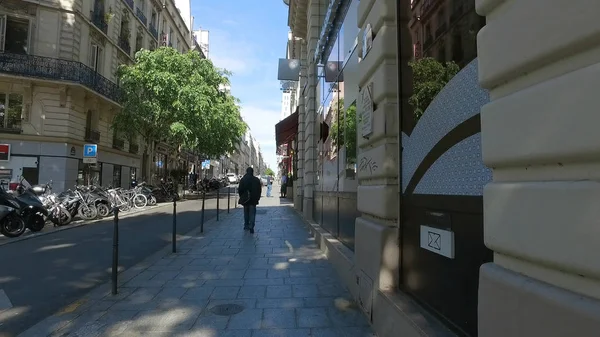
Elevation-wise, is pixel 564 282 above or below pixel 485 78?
below

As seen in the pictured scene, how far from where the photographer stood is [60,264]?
7391 millimetres

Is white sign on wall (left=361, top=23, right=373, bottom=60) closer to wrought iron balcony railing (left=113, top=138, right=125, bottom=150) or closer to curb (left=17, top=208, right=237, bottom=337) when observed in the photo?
curb (left=17, top=208, right=237, bottom=337)

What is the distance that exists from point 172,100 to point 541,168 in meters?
24.2

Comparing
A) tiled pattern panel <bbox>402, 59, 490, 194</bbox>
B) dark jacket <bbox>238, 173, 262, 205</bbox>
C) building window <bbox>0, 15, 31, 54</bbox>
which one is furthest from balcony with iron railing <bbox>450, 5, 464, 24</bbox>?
building window <bbox>0, 15, 31, 54</bbox>

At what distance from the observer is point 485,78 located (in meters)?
2.25

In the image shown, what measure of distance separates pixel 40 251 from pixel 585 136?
9616 mm

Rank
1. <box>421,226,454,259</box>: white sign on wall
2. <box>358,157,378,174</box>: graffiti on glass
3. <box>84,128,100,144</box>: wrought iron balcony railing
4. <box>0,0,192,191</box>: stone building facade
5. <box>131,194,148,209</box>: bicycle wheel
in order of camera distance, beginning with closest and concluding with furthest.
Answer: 1. <box>421,226,454,259</box>: white sign on wall
2. <box>358,157,378,174</box>: graffiti on glass
3. <box>131,194,148,209</box>: bicycle wheel
4. <box>0,0,192,191</box>: stone building facade
5. <box>84,128,100,144</box>: wrought iron balcony railing

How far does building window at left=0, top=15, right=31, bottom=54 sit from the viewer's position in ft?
77.0

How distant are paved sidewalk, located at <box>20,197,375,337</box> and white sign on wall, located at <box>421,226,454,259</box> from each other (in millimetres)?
1166

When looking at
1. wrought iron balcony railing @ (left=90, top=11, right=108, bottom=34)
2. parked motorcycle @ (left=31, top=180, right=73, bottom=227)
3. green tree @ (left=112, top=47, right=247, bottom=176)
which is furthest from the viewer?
wrought iron balcony railing @ (left=90, top=11, right=108, bottom=34)

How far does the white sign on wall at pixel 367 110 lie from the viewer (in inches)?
179

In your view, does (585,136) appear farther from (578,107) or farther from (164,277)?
(164,277)

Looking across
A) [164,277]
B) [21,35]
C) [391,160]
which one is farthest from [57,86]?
[391,160]

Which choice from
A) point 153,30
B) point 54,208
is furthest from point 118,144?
point 54,208
